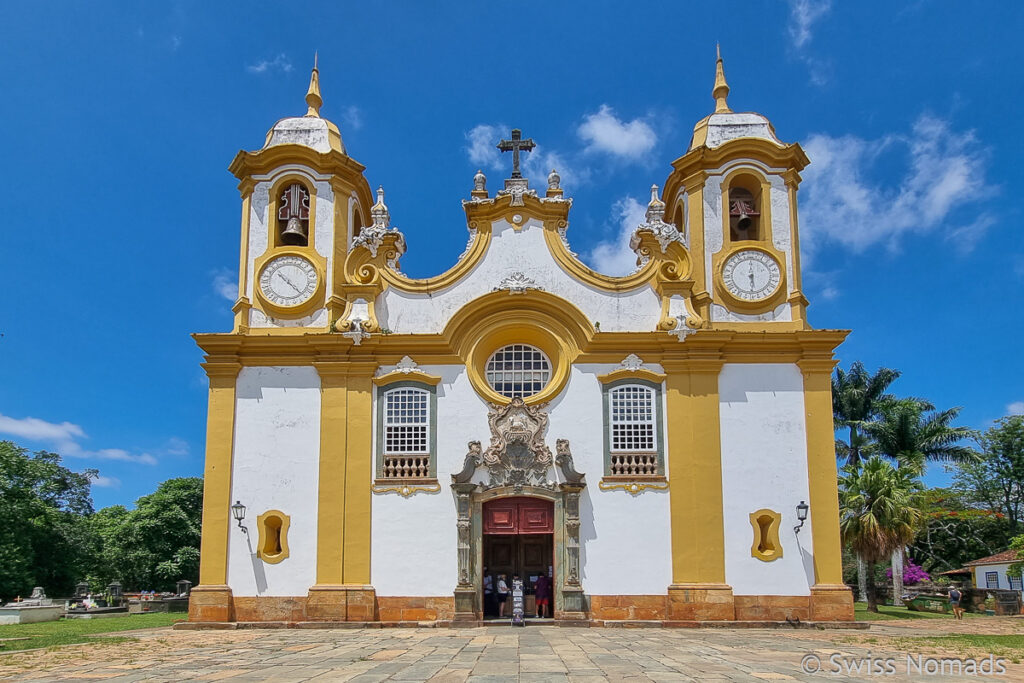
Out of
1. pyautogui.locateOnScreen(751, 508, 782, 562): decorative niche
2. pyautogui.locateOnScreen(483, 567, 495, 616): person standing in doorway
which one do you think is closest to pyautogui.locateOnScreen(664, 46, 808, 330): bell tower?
pyautogui.locateOnScreen(751, 508, 782, 562): decorative niche

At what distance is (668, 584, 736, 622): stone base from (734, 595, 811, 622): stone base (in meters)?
0.26

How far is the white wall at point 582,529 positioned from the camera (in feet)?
67.8

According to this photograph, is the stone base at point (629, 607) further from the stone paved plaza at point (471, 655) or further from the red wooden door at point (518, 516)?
the red wooden door at point (518, 516)

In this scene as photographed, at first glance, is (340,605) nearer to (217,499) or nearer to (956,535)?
(217,499)

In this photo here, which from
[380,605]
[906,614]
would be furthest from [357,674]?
[906,614]

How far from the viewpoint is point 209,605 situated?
806 inches

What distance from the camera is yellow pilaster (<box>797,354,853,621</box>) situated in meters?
20.2

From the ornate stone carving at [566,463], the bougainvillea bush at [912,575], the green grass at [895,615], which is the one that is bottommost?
the green grass at [895,615]

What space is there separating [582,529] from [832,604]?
5771 mm

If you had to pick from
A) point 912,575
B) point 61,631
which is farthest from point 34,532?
point 912,575

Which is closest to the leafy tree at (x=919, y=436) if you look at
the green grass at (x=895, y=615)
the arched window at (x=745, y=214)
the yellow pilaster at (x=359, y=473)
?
the green grass at (x=895, y=615)

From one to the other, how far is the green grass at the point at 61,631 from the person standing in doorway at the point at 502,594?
8.00 metres

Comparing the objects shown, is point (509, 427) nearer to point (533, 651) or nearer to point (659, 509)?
point (659, 509)

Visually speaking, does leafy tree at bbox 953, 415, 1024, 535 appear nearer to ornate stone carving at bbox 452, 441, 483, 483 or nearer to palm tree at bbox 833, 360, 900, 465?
palm tree at bbox 833, 360, 900, 465
